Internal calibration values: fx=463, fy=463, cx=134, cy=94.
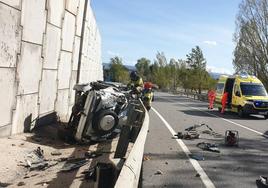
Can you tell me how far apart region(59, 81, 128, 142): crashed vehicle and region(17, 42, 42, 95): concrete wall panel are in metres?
1.13

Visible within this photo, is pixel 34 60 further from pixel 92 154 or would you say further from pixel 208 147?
pixel 208 147

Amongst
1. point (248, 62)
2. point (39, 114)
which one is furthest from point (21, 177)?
point (248, 62)

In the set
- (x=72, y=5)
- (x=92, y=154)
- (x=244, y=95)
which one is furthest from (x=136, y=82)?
(x=244, y=95)

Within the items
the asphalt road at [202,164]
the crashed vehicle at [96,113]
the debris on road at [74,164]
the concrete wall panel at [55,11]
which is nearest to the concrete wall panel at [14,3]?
the concrete wall panel at [55,11]

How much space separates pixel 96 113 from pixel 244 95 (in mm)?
15561

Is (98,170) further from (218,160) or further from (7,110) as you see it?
(7,110)

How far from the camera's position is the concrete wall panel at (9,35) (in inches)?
369

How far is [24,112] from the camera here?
11219 millimetres

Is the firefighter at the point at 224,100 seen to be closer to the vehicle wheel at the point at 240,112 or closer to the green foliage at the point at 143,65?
the vehicle wheel at the point at 240,112

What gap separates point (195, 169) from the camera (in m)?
8.27

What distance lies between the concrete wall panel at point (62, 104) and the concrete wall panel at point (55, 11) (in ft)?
8.01

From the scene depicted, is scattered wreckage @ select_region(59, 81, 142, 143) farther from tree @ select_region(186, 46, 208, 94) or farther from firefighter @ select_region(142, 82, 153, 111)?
tree @ select_region(186, 46, 208, 94)

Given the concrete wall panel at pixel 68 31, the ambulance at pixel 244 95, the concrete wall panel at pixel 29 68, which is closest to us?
the concrete wall panel at pixel 29 68

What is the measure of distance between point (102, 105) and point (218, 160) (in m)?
3.31
